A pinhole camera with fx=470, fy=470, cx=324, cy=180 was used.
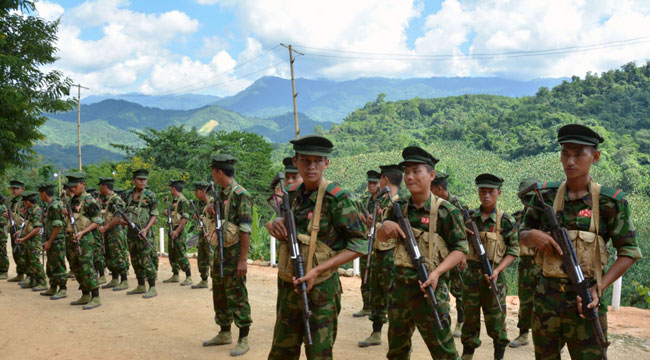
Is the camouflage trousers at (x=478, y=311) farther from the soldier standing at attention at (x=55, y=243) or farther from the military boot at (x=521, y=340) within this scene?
the soldier standing at attention at (x=55, y=243)

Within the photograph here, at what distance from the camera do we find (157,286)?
10.1 m

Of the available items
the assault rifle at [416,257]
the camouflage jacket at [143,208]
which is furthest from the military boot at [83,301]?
the assault rifle at [416,257]

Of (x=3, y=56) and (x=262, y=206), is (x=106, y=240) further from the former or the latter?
(x=262, y=206)

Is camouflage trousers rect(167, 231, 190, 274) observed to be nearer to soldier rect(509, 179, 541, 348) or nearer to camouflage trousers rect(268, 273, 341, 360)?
soldier rect(509, 179, 541, 348)

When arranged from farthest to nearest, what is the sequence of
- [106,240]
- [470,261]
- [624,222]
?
1. [106,240]
2. [470,261]
3. [624,222]

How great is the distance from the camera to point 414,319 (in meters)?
3.81

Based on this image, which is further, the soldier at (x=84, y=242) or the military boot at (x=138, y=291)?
the military boot at (x=138, y=291)

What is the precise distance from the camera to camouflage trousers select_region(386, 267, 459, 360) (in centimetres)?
372

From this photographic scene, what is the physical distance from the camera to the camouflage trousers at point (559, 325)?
3.12 meters

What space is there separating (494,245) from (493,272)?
0.37 meters

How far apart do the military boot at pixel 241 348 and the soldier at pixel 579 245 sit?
3535 millimetres

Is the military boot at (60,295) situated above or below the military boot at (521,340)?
above

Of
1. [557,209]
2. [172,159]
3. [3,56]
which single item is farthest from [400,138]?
[557,209]

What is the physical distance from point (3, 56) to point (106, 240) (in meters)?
5.23
